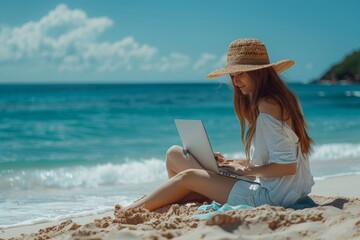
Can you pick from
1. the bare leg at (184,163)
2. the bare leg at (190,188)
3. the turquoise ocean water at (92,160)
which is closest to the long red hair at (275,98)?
the bare leg at (190,188)

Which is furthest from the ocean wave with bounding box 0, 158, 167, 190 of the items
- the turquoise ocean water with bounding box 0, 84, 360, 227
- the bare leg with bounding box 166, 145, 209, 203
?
the bare leg with bounding box 166, 145, 209, 203

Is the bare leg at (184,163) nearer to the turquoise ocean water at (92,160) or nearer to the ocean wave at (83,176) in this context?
→ the turquoise ocean water at (92,160)

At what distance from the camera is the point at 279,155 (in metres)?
3.82

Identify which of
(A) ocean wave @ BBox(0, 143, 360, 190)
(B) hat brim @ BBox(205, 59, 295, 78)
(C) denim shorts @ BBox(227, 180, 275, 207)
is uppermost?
(B) hat brim @ BBox(205, 59, 295, 78)

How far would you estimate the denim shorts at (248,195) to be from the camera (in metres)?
3.98

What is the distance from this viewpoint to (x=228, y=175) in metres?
4.14

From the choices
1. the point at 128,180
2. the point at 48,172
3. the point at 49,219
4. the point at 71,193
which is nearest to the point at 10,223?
the point at 49,219

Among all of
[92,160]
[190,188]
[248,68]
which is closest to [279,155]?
[248,68]

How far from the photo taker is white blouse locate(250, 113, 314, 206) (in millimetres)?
3826

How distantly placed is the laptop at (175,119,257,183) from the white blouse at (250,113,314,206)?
0.23 meters

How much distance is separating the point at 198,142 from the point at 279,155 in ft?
2.06

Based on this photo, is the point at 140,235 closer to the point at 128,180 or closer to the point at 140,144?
the point at 128,180

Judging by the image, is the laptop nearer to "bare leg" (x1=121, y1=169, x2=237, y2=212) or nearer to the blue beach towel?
"bare leg" (x1=121, y1=169, x2=237, y2=212)

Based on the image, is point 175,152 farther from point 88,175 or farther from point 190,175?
point 88,175
